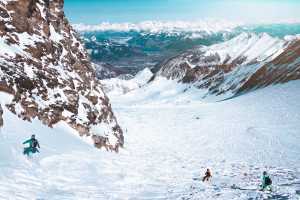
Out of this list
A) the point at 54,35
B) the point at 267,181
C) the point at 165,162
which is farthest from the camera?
the point at 54,35

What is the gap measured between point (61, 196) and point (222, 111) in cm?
6850

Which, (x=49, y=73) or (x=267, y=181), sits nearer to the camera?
(x=267, y=181)

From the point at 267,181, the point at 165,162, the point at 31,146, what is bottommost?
the point at 267,181

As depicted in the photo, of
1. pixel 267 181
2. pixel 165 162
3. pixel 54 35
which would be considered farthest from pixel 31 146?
pixel 54 35

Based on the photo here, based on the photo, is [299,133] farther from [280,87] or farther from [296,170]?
[280,87]

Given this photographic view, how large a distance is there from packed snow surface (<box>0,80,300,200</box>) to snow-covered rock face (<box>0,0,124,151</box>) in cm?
191

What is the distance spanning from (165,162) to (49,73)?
1614 cm

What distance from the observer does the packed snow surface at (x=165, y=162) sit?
27.9m

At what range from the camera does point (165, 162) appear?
46.0 meters

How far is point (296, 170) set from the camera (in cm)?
3750

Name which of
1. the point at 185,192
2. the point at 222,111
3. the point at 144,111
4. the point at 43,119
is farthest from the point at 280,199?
the point at 144,111

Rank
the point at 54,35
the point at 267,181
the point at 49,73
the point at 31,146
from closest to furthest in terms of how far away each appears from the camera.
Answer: the point at 267,181 < the point at 31,146 < the point at 49,73 < the point at 54,35

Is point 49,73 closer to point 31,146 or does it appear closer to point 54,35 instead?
point 54,35

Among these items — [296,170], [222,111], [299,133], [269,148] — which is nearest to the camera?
[296,170]
